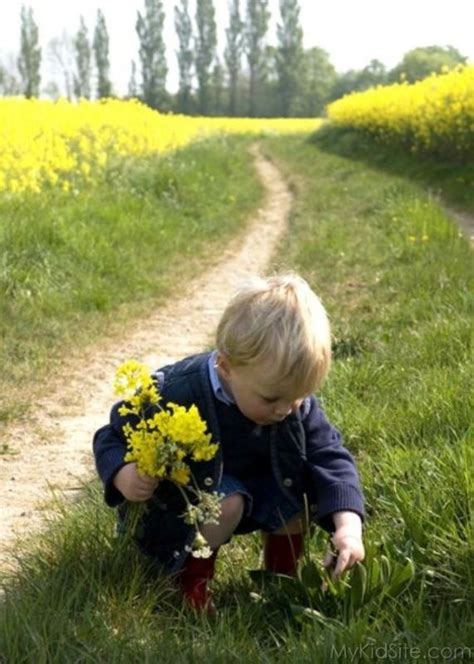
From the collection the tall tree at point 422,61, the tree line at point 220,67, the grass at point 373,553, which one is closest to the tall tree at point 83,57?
the tree line at point 220,67

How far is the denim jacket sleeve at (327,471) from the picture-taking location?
250cm

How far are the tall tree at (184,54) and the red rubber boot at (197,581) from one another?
208ft

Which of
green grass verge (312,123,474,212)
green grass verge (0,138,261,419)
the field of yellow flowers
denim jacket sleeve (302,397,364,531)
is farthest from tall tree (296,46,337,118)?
denim jacket sleeve (302,397,364,531)

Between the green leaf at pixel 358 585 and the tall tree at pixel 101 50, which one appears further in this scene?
the tall tree at pixel 101 50

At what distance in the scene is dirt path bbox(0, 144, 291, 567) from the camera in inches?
142

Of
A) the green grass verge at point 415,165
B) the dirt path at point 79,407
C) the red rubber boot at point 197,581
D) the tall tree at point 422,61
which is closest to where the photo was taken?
the red rubber boot at point 197,581

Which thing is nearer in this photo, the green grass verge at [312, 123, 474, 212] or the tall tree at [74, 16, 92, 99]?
the green grass verge at [312, 123, 474, 212]

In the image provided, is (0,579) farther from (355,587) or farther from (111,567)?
(355,587)

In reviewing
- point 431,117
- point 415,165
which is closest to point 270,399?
point 415,165

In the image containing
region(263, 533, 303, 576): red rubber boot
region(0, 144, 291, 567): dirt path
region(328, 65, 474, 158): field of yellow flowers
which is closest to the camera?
region(263, 533, 303, 576): red rubber boot

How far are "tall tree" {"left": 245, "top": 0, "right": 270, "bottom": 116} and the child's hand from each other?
65.7 m

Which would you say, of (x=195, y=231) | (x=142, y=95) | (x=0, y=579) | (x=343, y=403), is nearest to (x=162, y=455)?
(x=0, y=579)

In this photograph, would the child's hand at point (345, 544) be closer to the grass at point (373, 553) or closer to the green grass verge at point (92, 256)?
the grass at point (373, 553)

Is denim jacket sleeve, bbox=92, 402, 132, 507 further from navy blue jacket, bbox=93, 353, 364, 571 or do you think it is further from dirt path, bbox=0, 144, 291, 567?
dirt path, bbox=0, 144, 291, 567
